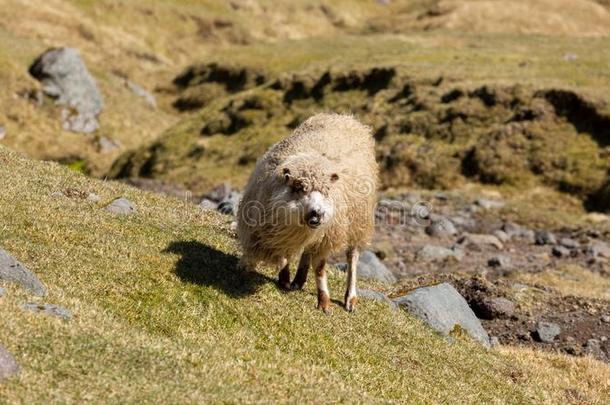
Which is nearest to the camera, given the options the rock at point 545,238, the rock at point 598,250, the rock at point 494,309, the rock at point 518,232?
the rock at point 494,309

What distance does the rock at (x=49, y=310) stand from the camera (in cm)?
1314

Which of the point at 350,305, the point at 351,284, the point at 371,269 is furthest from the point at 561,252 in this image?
the point at 350,305

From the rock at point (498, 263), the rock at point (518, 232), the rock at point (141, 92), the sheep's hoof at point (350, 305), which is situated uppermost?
the sheep's hoof at point (350, 305)

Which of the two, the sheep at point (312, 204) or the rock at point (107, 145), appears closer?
the sheep at point (312, 204)

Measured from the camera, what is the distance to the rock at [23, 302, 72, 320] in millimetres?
13141

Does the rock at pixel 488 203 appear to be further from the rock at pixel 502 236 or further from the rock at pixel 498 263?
the rock at pixel 498 263

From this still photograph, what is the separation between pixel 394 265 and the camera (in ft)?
110

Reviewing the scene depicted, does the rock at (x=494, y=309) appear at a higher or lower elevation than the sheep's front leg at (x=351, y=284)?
lower

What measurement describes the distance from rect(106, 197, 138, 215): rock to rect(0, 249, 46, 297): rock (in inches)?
264

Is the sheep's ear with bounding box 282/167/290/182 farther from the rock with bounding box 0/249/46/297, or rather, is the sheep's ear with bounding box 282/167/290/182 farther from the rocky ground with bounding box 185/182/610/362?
the rocky ground with bounding box 185/182/610/362

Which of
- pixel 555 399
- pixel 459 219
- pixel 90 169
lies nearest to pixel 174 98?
pixel 90 169

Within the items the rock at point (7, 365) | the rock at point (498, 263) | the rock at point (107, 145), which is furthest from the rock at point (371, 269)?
the rock at point (107, 145)

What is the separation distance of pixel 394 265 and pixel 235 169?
2867cm

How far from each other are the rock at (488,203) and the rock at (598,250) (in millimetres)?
8211
